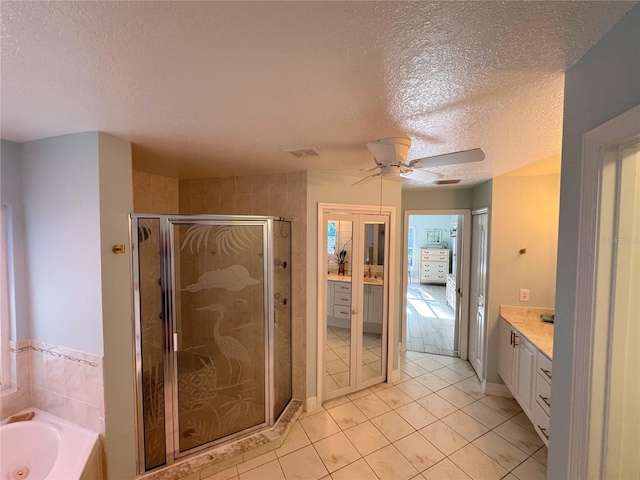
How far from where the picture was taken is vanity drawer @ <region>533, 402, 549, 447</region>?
6.40ft

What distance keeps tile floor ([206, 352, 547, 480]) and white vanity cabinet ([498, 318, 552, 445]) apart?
29cm

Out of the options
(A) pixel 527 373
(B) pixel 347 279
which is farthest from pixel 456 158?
(A) pixel 527 373

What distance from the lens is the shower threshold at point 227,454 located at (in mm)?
1894

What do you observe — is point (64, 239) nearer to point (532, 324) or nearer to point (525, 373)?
point (525, 373)

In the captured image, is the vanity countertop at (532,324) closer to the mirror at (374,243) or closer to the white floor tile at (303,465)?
the mirror at (374,243)

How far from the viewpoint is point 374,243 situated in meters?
2.94

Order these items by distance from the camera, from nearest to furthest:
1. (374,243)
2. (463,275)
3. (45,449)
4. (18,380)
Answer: (45,449) < (18,380) < (374,243) < (463,275)

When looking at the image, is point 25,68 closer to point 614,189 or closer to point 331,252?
point 614,189

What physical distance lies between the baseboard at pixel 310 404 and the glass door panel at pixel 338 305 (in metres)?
0.17

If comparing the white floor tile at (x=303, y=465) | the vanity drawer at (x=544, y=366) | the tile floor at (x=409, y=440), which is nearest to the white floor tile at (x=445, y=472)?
the tile floor at (x=409, y=440)

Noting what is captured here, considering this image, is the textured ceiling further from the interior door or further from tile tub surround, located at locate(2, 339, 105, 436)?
the interior door

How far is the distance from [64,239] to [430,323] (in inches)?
212

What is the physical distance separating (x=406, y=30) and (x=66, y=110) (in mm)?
1578

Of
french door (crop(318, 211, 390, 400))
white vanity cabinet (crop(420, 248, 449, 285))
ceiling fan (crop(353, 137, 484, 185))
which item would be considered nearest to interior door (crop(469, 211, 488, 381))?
french door (crop(318, 211, 390, 400))
